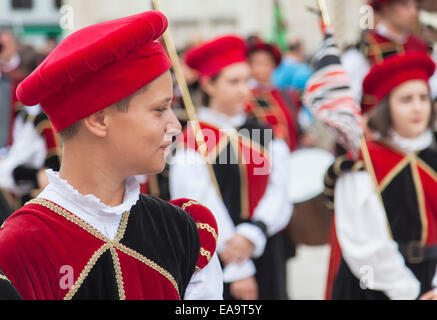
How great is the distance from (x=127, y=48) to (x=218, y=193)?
1943 millimetres

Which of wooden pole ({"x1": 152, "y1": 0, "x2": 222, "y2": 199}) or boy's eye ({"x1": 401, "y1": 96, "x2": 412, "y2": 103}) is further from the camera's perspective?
boy's eye ({"x1": 401, "y1": 96, "x2": 412, "y2": 103})

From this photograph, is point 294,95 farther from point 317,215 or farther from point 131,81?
point 131,81

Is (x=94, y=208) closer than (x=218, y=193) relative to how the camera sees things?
Yes

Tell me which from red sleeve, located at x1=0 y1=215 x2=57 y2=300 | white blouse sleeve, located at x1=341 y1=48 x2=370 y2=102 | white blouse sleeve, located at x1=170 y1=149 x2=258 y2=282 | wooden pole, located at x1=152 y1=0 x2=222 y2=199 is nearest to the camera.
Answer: red sleeve, located at x1=0 y1=215 x2=57 y2=300

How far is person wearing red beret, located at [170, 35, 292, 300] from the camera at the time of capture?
3.70 meters

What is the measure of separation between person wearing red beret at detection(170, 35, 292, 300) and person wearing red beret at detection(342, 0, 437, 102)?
4.77ft

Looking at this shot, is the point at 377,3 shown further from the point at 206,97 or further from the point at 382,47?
the point at 206,97

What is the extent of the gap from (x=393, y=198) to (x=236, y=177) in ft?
2.88

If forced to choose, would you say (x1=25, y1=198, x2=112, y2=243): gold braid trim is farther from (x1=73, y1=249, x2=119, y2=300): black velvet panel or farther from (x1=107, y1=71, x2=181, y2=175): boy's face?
Answer: (x1=107, y1=71, x2=181, y2=175): boy's face

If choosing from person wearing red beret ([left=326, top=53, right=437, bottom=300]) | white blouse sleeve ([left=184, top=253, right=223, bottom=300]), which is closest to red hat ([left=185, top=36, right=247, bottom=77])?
person wearing red beret ([left=326, top=53, right=437, bottom=300])

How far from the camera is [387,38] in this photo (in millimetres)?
5570

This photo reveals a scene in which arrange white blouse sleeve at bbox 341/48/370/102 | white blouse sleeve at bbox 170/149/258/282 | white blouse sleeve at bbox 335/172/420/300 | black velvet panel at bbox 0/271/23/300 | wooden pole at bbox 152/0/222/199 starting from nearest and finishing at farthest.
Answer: black velvet panel at bbox 0/271/23/300 < wooden pole at bbox 152/0/222/199 < white blouse sleeve at bbox 335/172/420/300 < white blouse sleeve at bbox 170/149/258/282 < white blouse sleeve at bbox 341/48/370/102

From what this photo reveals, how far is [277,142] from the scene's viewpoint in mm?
4414

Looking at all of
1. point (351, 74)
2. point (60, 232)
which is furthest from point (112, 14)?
point (60, 232)
